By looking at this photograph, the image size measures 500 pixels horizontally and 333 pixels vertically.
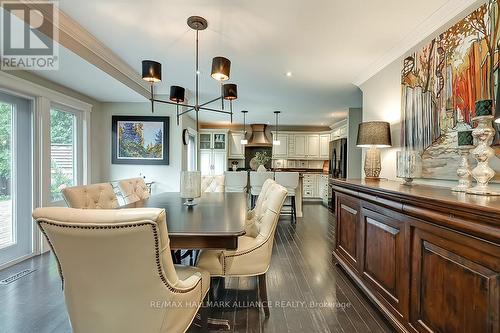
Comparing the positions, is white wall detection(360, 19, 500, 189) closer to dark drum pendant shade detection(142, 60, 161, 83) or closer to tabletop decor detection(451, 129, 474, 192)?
tabletop decor detection(451, 129, 474, 192)

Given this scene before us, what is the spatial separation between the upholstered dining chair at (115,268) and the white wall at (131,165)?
132 inches

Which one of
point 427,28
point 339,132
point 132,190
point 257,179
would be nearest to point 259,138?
point 339,132

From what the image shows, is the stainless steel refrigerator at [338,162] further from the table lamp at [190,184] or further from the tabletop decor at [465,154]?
the table lamp at [190,184]

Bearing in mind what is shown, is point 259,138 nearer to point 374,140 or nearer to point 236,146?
point 236,146

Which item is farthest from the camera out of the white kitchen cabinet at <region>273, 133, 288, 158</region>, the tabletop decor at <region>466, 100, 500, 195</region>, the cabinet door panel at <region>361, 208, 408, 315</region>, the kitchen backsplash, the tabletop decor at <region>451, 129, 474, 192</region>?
the kitchen backsplash

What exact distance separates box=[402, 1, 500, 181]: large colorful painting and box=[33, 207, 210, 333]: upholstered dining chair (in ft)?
6.71

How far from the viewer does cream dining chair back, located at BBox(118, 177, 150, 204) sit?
2.60m

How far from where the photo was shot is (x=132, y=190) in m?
2.74

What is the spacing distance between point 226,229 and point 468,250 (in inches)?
46.8

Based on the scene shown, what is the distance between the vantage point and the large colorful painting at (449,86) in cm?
164

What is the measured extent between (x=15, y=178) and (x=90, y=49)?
5.65ft

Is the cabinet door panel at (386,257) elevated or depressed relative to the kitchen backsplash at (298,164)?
depressed

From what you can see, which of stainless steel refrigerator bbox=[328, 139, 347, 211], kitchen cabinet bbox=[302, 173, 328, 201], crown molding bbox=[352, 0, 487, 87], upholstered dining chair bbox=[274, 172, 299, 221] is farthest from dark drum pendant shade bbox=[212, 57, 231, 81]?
kitchen cabinet bbox=[302, 173, 328, 201]

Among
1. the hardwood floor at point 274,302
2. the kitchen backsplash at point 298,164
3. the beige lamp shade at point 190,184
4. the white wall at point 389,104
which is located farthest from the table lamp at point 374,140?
the kitchen backsplash at point 298,164
